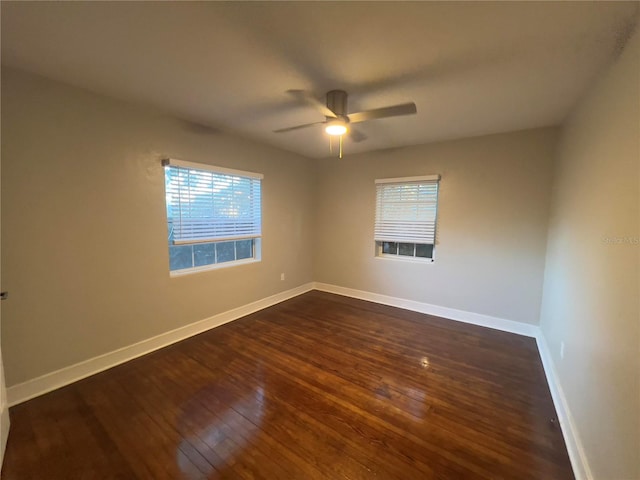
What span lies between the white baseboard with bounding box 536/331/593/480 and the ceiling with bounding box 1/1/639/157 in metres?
2.28

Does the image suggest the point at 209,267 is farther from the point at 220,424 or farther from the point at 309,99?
the point at 309,99

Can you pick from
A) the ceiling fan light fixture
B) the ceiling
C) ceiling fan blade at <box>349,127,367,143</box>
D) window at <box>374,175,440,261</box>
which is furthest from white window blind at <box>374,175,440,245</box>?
the ceiling fan light fixture

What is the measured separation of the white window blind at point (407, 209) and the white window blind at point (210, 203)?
1866mm

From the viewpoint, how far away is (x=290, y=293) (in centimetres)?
457

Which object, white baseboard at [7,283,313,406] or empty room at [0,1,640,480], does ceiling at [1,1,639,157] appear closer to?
empty room at [0,1,640,480]

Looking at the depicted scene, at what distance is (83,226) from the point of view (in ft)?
7.43

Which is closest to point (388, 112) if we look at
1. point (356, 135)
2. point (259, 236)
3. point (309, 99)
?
point (309, 99)

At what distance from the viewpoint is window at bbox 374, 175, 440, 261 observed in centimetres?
380

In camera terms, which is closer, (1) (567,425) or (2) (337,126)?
(1) (567,425)

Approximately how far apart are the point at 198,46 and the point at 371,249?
135 inches

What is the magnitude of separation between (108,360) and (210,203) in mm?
1827

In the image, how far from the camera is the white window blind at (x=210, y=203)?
2.89 metres

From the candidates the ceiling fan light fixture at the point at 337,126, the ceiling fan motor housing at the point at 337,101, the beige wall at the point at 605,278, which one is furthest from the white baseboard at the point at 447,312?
the ceiling fan motor housing at the point at 337,101

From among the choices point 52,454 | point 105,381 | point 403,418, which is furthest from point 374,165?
point 52,454
